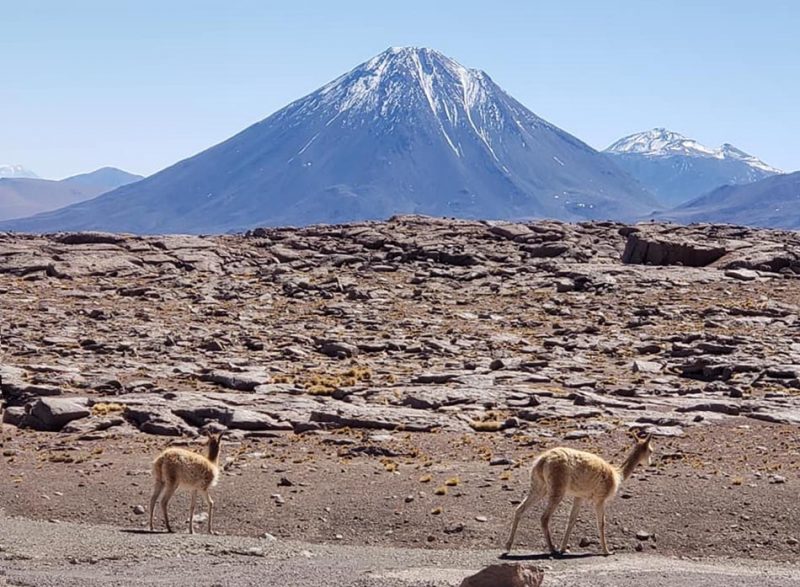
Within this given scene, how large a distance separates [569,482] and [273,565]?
4.14 m

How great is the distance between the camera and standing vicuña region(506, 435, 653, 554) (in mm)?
16531

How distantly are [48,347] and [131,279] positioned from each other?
20.9m

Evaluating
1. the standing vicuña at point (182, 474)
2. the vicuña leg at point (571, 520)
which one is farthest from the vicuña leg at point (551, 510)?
the standing vicuña at point (182, 474)

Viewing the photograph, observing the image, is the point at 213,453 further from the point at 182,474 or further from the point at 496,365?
the point at 496,365

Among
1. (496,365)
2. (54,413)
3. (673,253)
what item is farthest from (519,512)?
(673,253)

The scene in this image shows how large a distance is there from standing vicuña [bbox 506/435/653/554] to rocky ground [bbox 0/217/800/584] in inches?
40.0

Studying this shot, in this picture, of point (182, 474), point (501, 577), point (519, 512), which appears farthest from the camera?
point (182, 474)

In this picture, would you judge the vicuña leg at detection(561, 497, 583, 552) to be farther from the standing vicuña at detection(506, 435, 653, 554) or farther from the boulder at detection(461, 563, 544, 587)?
the boulder at detection(461, 563, 544, 587)

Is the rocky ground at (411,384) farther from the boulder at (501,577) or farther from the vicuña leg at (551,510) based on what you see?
the boulder at (501,577)

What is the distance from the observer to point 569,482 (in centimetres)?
1656

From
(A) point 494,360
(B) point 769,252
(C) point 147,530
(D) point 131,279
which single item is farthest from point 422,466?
(B) point 769,252

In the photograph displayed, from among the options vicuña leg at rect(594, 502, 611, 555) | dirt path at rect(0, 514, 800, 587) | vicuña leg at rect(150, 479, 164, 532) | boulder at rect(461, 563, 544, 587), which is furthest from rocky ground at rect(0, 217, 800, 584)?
boulder at rect(461, 563, 544, 587)

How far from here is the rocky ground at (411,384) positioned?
19.2m

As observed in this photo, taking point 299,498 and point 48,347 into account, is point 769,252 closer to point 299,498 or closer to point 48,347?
point 48,347
